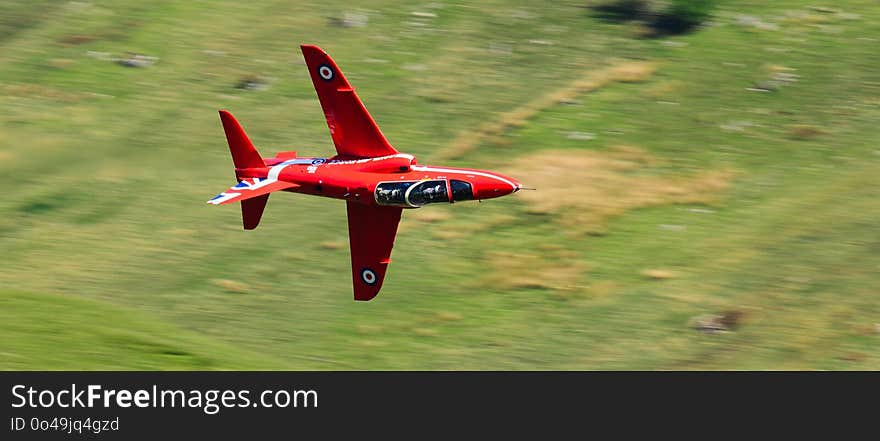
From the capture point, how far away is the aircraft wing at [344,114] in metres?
41.8

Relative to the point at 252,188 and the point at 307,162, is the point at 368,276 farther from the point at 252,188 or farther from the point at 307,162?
the point at 252,188

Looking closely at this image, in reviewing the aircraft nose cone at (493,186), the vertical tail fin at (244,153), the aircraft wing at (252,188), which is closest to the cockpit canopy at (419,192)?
the aircraft nose cone at (493,186)

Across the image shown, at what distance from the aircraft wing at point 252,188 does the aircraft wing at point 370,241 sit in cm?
302

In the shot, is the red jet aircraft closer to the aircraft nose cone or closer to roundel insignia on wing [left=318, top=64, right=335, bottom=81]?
roundel insignia on wing [left=318, top=64, right=335, bottom=81]

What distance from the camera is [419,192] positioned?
3997 cm

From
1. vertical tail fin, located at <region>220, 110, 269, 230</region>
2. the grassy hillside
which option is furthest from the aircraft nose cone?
the grassy hillside

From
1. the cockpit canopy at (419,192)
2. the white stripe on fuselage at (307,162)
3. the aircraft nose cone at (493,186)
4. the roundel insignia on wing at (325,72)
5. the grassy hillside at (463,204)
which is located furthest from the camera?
the grassy hillside at (463,204)

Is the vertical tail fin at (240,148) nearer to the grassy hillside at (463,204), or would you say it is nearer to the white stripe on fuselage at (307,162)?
the white stripe on fuselage at (307,162)

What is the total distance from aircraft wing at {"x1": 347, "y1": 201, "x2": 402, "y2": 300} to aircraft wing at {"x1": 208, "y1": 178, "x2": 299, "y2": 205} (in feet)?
9.89

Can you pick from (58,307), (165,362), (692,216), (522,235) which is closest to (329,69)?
(165,362)

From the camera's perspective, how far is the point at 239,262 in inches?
2430

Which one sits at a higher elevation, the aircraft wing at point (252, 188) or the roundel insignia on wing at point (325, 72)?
the roundel insignia on wing at point (325, 72)

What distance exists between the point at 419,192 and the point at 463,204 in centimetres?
2585
